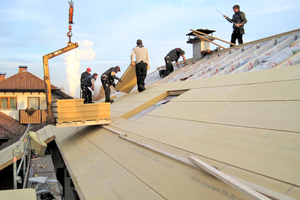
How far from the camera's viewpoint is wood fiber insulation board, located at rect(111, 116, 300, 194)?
1.82 metres

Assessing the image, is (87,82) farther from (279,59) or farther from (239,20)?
(239,20)

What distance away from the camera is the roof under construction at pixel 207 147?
6.12ft

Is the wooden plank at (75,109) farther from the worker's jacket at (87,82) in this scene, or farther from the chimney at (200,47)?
the chimney at (200,47)

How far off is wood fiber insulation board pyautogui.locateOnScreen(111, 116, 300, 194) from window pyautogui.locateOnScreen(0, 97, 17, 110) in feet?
69.9

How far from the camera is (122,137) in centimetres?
402

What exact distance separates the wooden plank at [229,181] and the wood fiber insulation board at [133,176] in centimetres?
7

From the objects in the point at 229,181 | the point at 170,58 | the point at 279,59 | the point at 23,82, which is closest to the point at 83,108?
the point at 229,181

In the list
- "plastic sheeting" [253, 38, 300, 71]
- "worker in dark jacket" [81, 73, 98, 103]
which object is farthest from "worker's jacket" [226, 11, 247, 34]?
"worker in dark jacket" [81, 73, 98, 103]

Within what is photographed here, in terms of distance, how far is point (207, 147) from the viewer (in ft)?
8.21

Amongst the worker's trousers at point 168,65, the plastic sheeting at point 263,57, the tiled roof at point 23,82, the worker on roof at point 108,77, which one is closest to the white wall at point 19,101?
the tiled roof at point 23,82

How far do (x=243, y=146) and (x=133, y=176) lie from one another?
1.24 metres

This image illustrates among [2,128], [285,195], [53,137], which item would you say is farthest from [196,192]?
[2,128]

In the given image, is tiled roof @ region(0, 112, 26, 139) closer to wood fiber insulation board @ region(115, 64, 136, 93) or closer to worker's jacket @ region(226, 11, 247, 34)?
wood fiber insulation board @ region(115, 64, 136, 93)

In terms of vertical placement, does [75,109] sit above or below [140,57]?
below
